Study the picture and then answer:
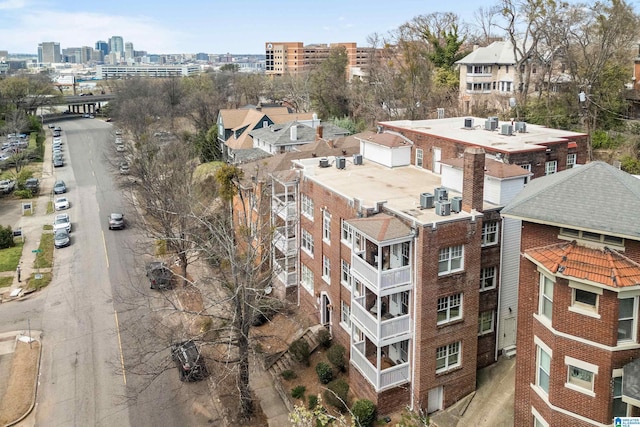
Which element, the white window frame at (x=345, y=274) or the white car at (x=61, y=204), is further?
the white car at (x=61, y=204)

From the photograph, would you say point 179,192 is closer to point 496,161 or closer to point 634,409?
point 496,161

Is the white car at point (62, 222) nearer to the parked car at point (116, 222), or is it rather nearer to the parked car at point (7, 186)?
the parked car at point (116, 222)

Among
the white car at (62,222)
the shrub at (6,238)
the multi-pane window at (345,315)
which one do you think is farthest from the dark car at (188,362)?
the shrub at (6,238)

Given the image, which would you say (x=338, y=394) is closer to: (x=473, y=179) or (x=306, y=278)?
(x=306, y=278)

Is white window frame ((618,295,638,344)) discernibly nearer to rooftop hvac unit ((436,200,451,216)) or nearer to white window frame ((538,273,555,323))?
white window frame ((538,273,555,323))

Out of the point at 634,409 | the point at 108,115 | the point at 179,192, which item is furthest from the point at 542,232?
the point at 108,115

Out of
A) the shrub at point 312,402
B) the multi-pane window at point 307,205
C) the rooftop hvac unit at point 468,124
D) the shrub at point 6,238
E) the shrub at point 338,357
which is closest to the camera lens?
the shrub at point 312,402
